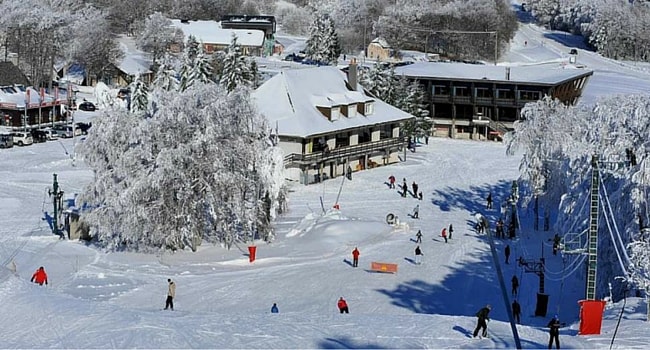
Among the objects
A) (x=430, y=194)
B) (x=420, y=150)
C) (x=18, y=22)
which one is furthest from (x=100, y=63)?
(x=430, y=194)

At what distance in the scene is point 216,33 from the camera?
360 feet

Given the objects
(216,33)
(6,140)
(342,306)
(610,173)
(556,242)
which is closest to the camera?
(342,306)

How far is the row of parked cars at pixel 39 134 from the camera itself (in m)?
58.5

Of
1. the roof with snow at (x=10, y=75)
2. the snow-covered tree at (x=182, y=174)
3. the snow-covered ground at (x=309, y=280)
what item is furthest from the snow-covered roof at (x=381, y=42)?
the snow-covered tree at (x=182, y=174)

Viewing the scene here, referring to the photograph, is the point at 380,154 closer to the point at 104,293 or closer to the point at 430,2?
the point at 104,293

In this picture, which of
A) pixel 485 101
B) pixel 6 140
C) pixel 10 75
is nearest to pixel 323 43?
pixel 485 101

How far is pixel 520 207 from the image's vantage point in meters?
48.4

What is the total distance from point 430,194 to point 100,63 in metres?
43.9

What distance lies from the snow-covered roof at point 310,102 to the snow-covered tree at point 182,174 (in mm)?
14574

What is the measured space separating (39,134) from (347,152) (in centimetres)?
1887

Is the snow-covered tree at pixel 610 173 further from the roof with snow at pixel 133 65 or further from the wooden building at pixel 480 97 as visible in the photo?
the roof with snow at pixel 133 65

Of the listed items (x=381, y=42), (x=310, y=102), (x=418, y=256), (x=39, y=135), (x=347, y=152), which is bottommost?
(x=418, y=256)

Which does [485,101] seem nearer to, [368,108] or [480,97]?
[480,97]

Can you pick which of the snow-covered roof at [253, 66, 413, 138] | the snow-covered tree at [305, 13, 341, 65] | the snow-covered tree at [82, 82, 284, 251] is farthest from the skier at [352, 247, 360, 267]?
the snow-covered tree at [305, 13, 341, 65]
